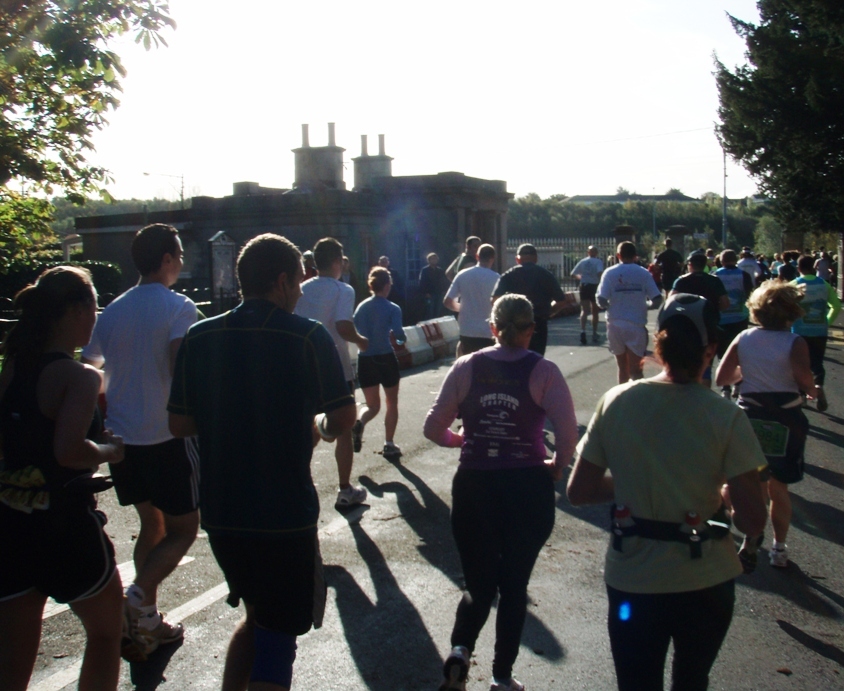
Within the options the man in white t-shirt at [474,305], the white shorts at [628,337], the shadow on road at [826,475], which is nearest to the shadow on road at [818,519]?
the shadow on road at [826,475]

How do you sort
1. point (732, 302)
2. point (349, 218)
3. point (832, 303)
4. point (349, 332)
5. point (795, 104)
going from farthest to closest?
point (349, 218)
point (795, 104)
point (732, 302)
point (832, 303)
point (349, 332)

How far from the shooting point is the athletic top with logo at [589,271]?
17.6 m

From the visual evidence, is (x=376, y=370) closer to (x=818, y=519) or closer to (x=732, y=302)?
(x=818, y=519)

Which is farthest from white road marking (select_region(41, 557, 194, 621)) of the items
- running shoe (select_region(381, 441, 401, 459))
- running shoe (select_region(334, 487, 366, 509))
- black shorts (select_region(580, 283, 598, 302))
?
black shorts (select_region(580, 283, 598, 302))

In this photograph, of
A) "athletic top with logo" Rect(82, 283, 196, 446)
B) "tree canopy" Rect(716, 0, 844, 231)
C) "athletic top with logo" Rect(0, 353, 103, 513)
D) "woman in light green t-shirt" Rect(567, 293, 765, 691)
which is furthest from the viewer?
"tree canopy" Rect(716, 0, 844, 231)

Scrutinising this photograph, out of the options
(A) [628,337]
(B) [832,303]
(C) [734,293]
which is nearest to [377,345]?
(A) [628,337]

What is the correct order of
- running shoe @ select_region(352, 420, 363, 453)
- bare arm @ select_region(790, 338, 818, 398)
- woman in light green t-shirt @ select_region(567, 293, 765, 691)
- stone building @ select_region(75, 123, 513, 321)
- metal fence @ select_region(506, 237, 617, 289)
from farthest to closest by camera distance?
metal fence @ select_region(506, 237, 617, 289) → stone building @ select_region(75, 123, 513, 321) → running shoe @ select_region(352, 420, 363, 453) → bare arm @ select_region(790, 338, 818, 398) → woman in light green t-shirt @ select_region(567, 293, 765, 691)

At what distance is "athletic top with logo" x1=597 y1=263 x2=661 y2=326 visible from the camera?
31.1 ft

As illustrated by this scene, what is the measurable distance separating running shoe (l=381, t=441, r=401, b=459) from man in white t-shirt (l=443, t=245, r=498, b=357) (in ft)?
4.12

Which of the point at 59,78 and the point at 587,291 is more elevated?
the point at 59,78

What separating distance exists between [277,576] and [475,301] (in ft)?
20.2

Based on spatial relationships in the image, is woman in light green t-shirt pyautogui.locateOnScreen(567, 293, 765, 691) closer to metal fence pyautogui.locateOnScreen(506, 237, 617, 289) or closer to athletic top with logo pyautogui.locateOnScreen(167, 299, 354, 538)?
athletic top with logo pyautogui.locateOnScreen(167, 299, 354, 538)

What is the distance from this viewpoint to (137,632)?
4.16 m

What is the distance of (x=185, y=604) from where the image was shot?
4855mm
